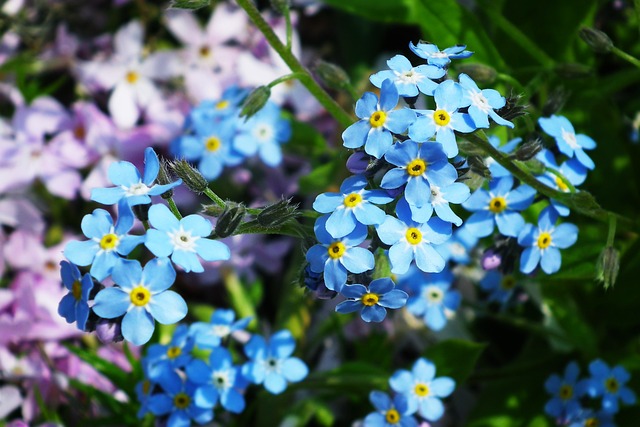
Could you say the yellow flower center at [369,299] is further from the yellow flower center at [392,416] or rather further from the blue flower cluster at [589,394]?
the blue flower cluster at [589,394]

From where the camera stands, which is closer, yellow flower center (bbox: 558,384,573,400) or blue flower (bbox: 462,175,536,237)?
blue flower (bbox: 462,175,536,237)

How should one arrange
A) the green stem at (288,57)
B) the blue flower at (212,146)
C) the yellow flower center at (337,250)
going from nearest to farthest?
1. the yellow flower center at (337,250)
2. the green stem at (288,57)
3. the blue flower at (212,146)

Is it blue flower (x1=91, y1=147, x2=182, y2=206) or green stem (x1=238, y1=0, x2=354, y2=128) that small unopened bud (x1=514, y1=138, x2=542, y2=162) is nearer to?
green stem (x1=238, y1=0, x2=354, y2=128)

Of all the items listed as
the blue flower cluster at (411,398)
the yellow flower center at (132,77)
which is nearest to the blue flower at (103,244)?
the blue flower cluster at (411,398)

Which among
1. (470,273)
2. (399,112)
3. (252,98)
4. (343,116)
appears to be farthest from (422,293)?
(399,112)

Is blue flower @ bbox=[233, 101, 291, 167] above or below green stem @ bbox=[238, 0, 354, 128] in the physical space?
below

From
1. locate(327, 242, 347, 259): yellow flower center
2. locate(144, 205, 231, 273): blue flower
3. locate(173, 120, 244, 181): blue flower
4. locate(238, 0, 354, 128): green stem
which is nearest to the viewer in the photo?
locate(144, 205, 231, 273): blue flower

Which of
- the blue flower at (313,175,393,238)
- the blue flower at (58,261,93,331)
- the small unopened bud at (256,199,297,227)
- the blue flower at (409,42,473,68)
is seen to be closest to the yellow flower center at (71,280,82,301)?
the blue flower at (58,261,93,331)
